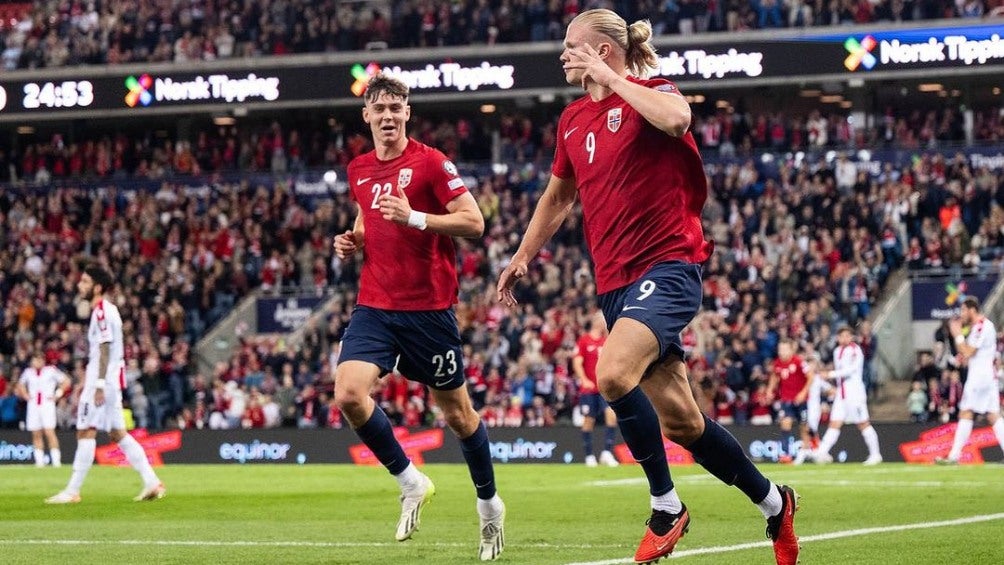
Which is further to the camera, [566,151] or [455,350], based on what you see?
[455,350]

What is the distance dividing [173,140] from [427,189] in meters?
37.1

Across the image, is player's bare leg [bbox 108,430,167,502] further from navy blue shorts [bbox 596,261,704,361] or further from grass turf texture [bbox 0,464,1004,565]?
navy blue shorts [bbox 596,261,704,361]

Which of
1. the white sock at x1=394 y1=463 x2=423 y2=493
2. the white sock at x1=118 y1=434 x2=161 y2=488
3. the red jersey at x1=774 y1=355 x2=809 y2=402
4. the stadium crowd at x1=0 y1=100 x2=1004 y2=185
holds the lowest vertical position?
the red jersey at x1=774 y1=355 x2=809 y2=402

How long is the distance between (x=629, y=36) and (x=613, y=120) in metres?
0.47

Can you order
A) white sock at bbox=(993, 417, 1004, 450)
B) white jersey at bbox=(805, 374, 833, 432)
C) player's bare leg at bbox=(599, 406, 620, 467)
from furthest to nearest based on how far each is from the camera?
1. white jersey at bbox=(805, 374, 833, 432)
2. player's bare leg at bbox=(599, 406, 620, 467)
3. white sock at bbox=(993, 417, 1004, 450)

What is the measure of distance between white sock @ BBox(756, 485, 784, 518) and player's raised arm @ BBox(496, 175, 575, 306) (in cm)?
168

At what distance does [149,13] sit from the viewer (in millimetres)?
43750

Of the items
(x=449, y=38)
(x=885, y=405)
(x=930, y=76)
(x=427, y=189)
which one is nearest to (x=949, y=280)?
(x=885, y=405)

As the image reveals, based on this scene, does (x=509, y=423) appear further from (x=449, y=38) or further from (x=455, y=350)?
(x=455, y=350)

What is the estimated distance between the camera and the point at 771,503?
304 inches

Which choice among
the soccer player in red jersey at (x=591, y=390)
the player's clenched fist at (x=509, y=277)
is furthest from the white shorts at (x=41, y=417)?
the player's clenched fist at (x=509, y=277)

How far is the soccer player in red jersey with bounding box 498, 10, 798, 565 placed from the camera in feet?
24.7

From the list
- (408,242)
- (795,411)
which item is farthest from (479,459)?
(795,411)

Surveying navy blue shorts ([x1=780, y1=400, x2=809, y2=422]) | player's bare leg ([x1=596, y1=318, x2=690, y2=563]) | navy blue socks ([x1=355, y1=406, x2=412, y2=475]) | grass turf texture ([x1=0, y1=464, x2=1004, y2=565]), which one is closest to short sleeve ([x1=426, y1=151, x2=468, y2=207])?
navy blue socks ([x1=355, y1=406, x2=412, y2=475])
